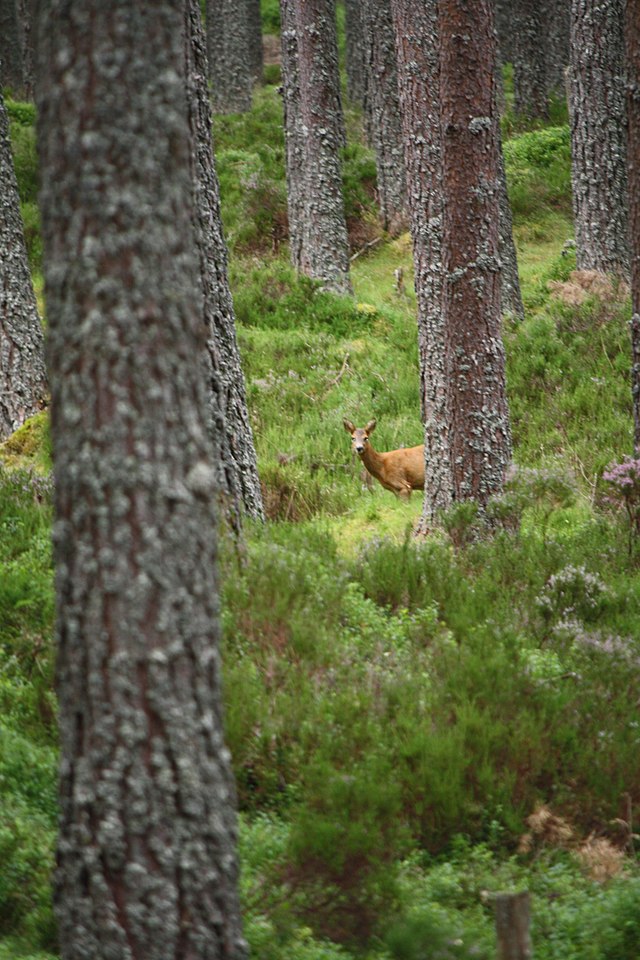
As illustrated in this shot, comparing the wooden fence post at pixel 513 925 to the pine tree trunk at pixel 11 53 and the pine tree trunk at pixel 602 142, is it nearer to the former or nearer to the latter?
the pine tree trunk at pixel 602 142

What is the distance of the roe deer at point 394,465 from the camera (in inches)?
486

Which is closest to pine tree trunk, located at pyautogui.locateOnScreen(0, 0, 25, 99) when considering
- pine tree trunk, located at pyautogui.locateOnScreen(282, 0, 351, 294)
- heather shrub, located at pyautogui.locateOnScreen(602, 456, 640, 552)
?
pine tree trunk, located at pyautogui.locateOnScreen(282, 0, 351, 294)

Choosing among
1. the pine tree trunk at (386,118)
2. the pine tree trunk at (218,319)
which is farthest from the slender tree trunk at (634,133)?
the pine tree trunk at (386,118)

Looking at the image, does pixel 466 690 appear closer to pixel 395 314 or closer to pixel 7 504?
pixel 7 504

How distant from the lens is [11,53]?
37875 millimetres

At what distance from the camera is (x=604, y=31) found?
55.4 ft

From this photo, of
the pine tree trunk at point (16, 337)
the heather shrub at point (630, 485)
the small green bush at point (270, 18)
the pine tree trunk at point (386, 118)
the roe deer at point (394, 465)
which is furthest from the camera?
the small green bush at point (270, 18)

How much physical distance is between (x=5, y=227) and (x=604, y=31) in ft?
34.3

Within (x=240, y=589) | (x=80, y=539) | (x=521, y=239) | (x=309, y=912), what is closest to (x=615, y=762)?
(x=309, y=912)

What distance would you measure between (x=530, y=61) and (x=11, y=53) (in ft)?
66.4

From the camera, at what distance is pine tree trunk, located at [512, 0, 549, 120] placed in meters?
26.9

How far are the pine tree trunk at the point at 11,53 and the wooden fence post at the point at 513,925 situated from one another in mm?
36514

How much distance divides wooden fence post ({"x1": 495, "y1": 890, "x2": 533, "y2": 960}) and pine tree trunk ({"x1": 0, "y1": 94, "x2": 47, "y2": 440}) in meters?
9.27

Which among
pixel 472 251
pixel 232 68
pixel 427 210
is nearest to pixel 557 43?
pixel 232 68
